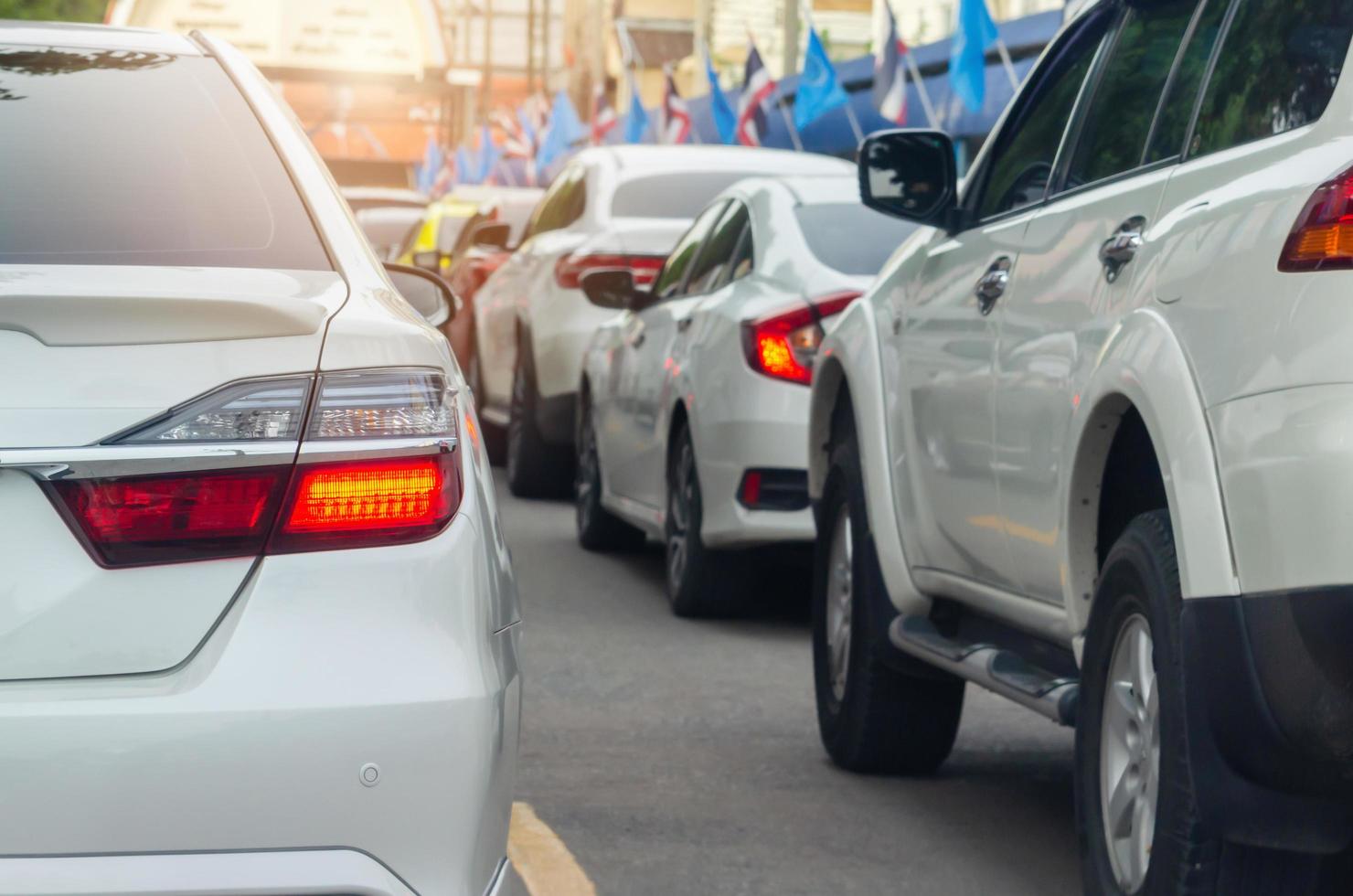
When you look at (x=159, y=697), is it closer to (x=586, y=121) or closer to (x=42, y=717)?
(x=42, y=717)

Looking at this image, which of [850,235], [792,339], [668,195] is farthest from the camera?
[668,195]

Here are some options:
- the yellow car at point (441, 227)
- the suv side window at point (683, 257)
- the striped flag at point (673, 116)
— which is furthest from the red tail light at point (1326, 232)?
the striped flag at point (673, 116)

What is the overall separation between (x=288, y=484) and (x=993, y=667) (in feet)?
7.26

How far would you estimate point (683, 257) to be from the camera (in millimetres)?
9906

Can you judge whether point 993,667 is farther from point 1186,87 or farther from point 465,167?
point 465,167

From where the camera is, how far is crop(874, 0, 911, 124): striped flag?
20.0 metres

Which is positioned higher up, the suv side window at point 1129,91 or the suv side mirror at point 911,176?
the suv side window at point 1129,91

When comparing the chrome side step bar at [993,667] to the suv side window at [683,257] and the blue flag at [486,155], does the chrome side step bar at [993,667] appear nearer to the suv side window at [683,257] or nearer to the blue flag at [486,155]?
the suv side window at [683,257]

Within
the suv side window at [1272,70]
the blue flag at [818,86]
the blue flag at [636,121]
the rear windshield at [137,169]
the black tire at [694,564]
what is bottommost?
the blue flag at [636,121]

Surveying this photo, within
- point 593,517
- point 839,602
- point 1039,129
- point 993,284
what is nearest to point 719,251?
point 593,517

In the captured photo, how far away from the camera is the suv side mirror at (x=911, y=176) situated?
5.46 metres

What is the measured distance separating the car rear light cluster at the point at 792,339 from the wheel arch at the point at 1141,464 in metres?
3.85

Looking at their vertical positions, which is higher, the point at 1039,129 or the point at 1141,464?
the point at 1039,129

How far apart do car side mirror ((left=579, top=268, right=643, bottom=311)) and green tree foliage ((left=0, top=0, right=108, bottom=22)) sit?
14.5 meters
